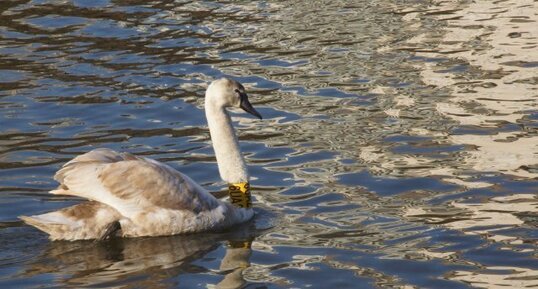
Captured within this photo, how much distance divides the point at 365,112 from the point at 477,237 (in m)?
4.50

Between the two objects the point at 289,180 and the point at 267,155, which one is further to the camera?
the point at 267,155

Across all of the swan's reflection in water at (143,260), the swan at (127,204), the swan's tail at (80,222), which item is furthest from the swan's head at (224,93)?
the swan's tail at (80,222)

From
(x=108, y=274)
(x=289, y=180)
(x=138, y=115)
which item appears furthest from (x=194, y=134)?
(x=108, y=274)

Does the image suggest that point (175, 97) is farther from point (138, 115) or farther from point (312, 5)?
point (312, 5)

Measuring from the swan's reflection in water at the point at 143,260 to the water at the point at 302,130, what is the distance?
2 cm

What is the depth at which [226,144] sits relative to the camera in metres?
12.3

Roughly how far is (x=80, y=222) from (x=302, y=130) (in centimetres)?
412

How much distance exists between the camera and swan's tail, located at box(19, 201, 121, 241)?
1131 centimetres

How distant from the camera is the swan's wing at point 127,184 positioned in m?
11.4

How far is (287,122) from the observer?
15.4 m

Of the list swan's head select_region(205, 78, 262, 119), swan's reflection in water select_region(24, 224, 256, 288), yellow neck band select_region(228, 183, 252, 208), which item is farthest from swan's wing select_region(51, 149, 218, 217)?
swan's head select_region(205, 78, 262, 119)

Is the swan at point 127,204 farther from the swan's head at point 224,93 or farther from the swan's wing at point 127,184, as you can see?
the swan's head at point 224,93

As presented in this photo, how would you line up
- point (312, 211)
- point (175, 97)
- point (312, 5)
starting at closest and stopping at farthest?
point (312, 211) < point (175, 97) < point (312, 5)

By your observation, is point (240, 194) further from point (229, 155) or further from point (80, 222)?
point (80, 222)
